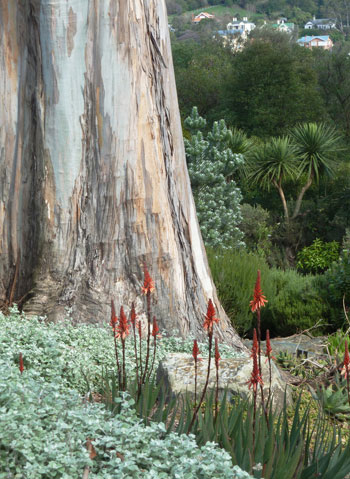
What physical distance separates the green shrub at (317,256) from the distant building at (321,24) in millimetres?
50624

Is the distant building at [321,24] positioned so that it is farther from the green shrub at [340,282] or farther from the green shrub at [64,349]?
the green shrub at [64,349]

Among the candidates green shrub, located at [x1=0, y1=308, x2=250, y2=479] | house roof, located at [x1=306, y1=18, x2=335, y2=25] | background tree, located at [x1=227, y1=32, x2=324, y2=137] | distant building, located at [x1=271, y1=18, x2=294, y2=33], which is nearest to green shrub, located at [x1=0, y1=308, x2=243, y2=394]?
green shrub, located at [x1=0, y1=308, x2=250, y2=479]

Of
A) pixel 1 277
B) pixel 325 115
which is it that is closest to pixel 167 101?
pixel 1 277

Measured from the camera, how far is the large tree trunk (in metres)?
5.81

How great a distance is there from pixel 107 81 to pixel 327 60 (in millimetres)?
31470

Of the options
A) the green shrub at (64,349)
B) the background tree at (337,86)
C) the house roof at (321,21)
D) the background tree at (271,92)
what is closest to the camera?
the green shrub at (64,349)

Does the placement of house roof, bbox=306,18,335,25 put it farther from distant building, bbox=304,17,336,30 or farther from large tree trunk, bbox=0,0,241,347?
large tree trunk, bbox=0,0,241,347

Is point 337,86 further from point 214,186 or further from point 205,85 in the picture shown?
point 214,186

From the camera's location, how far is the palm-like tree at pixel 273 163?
2008cm

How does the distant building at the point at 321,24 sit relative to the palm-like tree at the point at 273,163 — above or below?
above

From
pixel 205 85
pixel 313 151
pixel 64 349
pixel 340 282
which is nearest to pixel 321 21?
pixel 205 85

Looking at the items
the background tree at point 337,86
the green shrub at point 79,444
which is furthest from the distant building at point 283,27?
the green shrub at point 79,444

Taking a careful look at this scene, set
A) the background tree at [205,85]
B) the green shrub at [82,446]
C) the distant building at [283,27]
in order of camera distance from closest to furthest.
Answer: the green shrub at [82,446] < the background tree at [205,85] < the distant building at [283,27]

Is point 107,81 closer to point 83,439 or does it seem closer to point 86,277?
point 86,277
